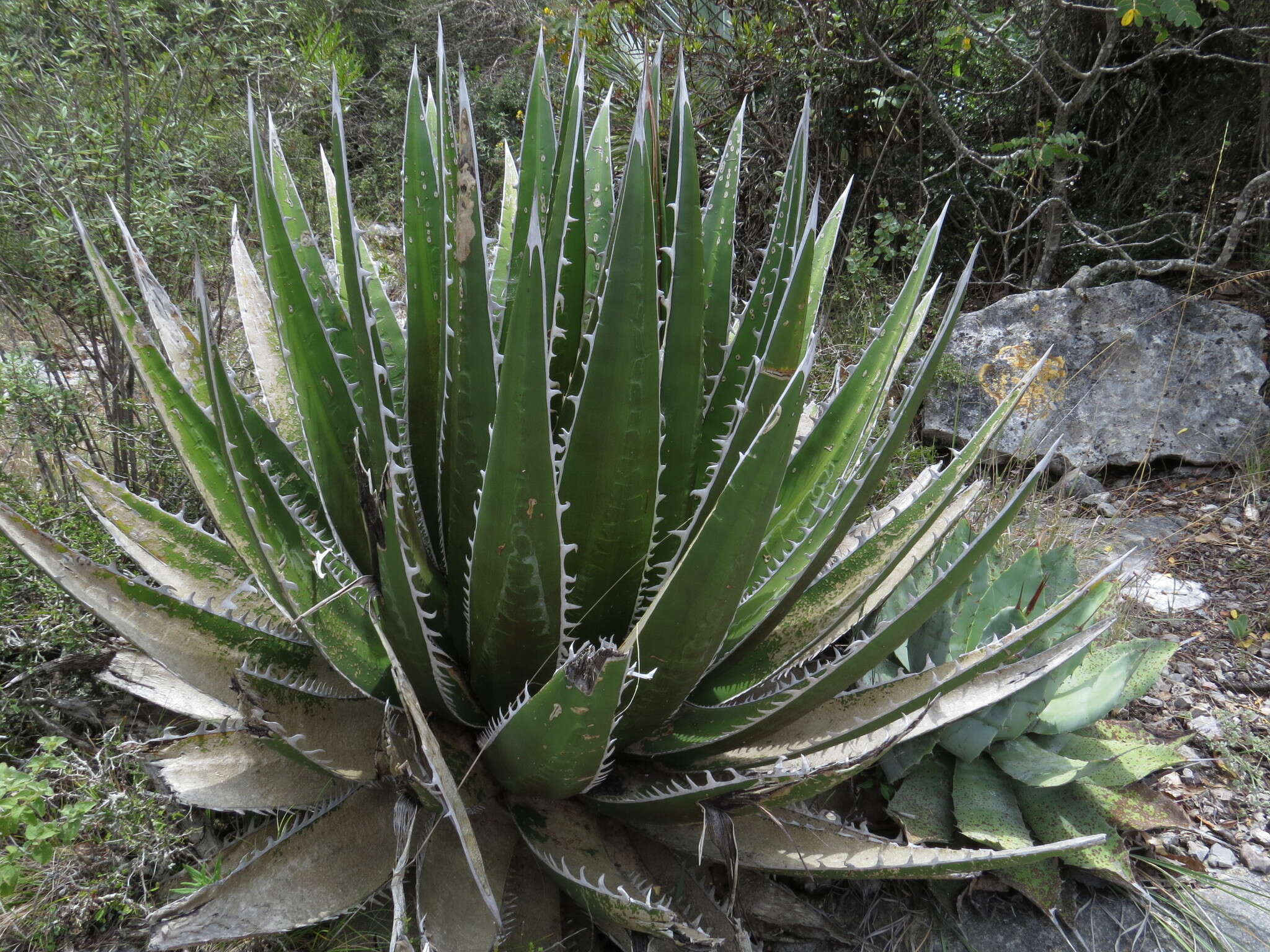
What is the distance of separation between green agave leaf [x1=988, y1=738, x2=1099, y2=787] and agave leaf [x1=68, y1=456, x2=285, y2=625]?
142 cm

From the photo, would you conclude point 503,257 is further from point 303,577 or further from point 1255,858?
point 1255,858

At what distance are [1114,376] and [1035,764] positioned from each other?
2.85 meters

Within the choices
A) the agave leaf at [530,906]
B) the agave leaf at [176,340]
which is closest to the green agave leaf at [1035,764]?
the agave leaf at [530,906]

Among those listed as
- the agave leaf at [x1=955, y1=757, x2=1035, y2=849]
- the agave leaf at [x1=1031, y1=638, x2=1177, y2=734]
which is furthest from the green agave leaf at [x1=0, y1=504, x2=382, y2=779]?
the agave leaf at [x1=1031, y1=638, x2=1177, y2=734]

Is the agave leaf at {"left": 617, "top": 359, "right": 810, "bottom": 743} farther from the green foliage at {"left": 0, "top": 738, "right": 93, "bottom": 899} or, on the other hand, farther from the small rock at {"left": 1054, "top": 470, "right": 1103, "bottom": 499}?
the small rock at {"left": 1054, "top": 470, "right": 1103, "bottom": 499}

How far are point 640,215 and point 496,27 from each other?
8.32m

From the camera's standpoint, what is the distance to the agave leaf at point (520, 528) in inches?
34.9

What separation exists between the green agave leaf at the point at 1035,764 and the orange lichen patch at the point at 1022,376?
2.38m

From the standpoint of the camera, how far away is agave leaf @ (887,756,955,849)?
1451 mm

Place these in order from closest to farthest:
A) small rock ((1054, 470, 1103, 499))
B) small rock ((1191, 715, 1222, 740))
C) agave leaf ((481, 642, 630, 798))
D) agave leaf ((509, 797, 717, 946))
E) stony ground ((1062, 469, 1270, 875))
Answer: agave leaf ((481, 642, 630, 798)) < agave leaf ((509, 797, 717, 946)) < stony ground ((1062, 469, 1270, 875)) < small rock ((1191, 715, 1222, 740)) < small rock ((1054, 470, 1103, 499))

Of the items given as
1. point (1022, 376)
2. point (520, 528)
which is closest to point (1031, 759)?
point (520, 528)

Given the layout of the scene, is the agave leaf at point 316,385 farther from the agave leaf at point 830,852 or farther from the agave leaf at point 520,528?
the agave leaf at point 830,852

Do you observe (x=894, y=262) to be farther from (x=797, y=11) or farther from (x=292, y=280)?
(x=292, y=280)

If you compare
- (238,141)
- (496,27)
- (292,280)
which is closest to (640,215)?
(292,280)
